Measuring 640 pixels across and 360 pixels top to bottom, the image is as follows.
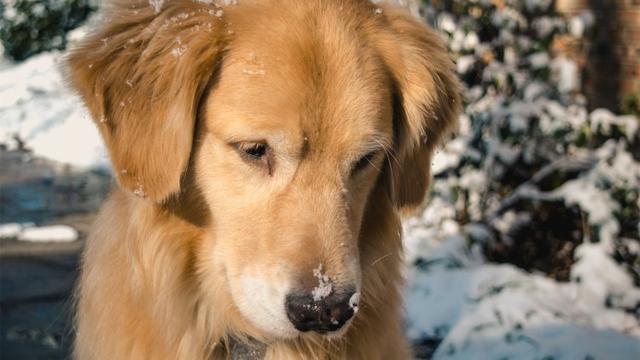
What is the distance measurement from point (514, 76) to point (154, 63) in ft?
12.9

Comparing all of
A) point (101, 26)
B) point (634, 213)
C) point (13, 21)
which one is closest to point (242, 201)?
point (101, 26)

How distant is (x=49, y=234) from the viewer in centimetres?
773

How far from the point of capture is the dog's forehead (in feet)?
9.54

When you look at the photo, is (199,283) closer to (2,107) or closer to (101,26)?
(101,26)

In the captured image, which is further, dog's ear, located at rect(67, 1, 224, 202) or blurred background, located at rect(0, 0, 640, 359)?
blurred background, located at rect(0, 0, 640, 359)

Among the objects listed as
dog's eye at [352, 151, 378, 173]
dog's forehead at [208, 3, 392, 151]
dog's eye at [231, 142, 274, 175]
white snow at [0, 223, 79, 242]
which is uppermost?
dog's forehead at [208, 3, 392, 151]

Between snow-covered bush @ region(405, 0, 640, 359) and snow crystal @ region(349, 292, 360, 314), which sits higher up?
snow crystal @ region(349, 292, 360, 314)

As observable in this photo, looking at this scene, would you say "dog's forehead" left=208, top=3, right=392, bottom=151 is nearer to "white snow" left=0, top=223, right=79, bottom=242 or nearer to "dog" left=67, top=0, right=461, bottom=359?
"dog" left=67, top=0, right=461, bottom=359

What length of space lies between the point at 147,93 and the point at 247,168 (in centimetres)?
43

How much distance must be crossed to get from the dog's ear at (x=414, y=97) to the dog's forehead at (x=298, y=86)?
236 mm

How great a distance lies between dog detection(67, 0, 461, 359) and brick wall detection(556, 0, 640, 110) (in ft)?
13.5

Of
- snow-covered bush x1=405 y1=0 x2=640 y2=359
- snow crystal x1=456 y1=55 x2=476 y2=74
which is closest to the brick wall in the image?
snow-covered bush x1=405 y1=0 x2=640 y2=359

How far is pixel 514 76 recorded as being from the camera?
6352 mm

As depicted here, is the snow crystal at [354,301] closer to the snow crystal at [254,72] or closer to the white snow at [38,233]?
the snow crystal at [254,72]
